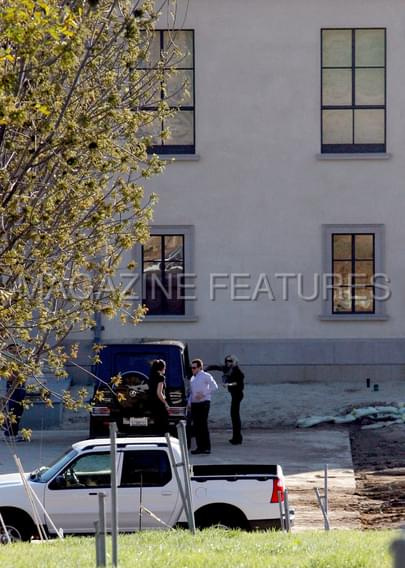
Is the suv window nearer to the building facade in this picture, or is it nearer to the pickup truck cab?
the pickup truck cab

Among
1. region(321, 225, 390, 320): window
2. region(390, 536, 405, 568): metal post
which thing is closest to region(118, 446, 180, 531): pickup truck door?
region(390, 536, 405, 568): metal post

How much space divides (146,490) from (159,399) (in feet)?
18.3

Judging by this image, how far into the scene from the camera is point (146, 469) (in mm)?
13945

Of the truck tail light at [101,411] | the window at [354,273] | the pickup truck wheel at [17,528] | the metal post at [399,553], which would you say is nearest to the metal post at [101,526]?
the metal post at [399,553]

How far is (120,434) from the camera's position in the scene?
19500mm

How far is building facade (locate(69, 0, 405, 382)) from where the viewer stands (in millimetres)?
27766

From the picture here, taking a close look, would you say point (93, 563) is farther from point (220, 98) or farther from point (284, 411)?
point (220, 98)

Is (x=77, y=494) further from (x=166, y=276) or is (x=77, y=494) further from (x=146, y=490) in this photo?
(x=166, y=276)

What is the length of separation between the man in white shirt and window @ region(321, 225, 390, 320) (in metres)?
8.28

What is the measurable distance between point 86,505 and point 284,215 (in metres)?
15.2

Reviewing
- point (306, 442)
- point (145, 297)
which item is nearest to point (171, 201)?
point (145, 297)

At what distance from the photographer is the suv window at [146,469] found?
45.3ft

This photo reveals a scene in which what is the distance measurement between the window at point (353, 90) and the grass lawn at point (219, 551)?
17501 mm

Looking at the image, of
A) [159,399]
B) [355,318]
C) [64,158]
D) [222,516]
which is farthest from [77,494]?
[355,318]
